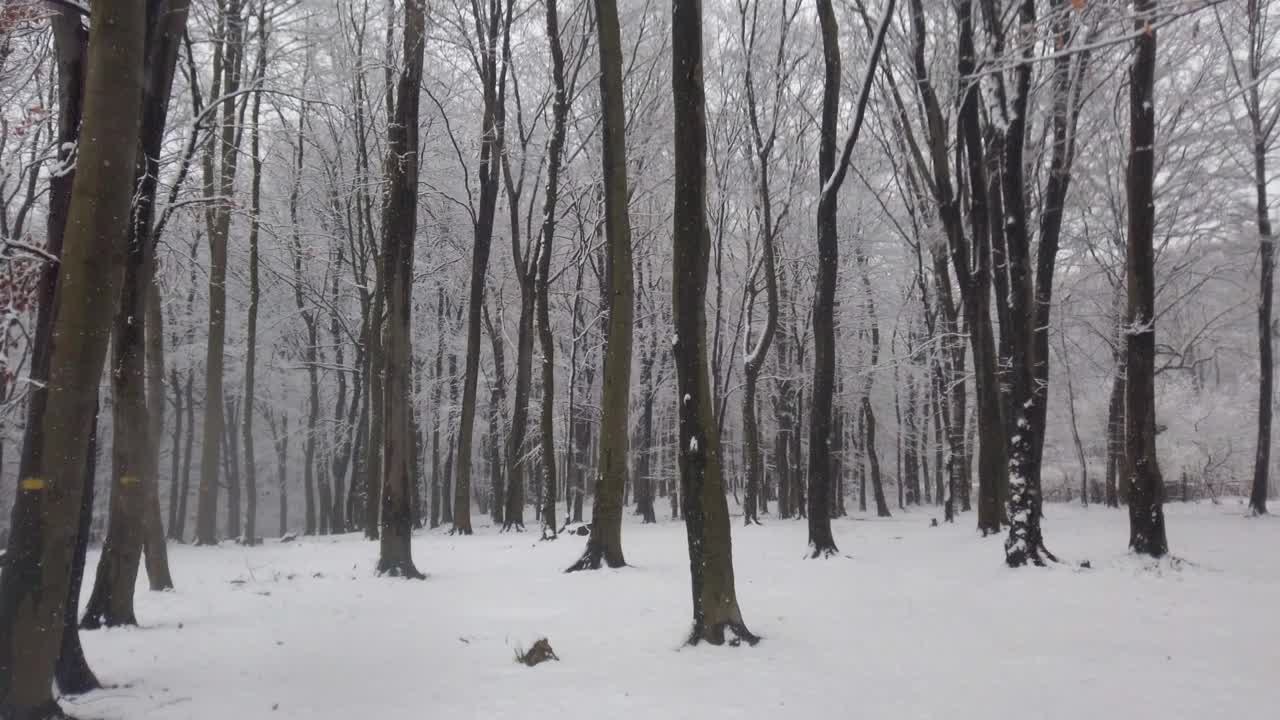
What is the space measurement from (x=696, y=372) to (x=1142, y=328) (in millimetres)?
6688

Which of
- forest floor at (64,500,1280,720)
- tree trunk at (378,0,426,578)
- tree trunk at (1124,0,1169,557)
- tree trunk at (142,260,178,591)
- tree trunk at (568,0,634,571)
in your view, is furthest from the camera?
tree trunk at (378,0,426,578)

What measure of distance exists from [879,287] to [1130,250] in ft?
56.2

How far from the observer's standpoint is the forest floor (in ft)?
13.2

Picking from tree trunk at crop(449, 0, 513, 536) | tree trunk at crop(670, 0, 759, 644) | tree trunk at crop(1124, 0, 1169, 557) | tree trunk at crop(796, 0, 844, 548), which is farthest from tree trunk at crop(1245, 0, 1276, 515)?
tree trunk at crop(670, 0, 759, 644)

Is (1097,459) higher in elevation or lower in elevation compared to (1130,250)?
lower

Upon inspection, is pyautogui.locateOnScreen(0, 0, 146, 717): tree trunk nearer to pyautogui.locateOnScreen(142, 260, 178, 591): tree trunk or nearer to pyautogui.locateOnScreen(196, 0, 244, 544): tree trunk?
pyautogui.locateOnScreen(142, 260, 178, 591): tree trunk

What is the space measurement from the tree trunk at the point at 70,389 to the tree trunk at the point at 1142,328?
997 centimetres

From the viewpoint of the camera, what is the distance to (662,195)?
69.2 ft

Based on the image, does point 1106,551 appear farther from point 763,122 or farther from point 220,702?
point 763,122

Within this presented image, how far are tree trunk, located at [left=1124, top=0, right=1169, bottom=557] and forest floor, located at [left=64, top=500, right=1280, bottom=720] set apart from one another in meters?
0.48

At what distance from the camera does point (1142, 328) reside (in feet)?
28.6

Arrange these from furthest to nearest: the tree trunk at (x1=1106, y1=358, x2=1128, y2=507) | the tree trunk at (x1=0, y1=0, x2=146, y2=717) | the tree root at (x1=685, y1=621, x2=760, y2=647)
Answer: the tree trunk at (x1=1106, y1=358, x2=1128, y2=507)
the tree root at (x1=685, y1=621, x2=760, y2=647)
the tree trunk at (x1=0, y1=0, x2=146, y2=717)

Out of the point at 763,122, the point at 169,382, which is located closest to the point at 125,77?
the point at 763,122

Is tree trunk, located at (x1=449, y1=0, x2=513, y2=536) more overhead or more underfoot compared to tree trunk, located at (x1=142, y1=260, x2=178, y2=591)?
more overhead
